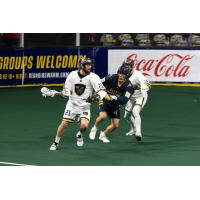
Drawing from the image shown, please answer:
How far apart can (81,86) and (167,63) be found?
49.4 feet

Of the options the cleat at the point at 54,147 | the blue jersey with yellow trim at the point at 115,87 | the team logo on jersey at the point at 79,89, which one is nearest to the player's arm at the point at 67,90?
the team logo on jersey at the point at 79,89

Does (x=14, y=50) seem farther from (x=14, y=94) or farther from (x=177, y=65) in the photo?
(x=177, y=65)

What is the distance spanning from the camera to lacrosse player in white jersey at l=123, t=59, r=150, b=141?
62.6 feet

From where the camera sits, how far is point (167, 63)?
3197 cm

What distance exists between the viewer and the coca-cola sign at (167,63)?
31.8 meters

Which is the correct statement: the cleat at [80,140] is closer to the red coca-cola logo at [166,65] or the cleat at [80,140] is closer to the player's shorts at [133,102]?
the player's shorts at [133,102]

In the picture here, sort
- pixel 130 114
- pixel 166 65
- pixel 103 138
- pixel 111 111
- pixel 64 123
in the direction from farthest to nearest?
1. pixel 166 65
2. pixel 130 114
3. pixel 103 138
4. pixel 111 111
5. pixel 64 123

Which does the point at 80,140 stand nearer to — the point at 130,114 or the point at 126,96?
the point at 126,96

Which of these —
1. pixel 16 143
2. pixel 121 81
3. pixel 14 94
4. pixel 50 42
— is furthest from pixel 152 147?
pixel 50 42

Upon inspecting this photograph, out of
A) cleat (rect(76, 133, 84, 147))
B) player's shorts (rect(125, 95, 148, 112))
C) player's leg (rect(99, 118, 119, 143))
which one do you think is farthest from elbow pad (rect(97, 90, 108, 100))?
player's shorts (rect(125, 95, 148, 112))

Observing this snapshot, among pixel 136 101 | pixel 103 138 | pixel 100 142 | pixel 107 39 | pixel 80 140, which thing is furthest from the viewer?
pixel 107 39

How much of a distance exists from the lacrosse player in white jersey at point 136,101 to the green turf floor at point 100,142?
1.09 ft

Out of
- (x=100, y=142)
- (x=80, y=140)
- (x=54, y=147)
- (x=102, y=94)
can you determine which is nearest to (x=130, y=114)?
(x=100, y=142)

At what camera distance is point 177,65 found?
31.9 metres
